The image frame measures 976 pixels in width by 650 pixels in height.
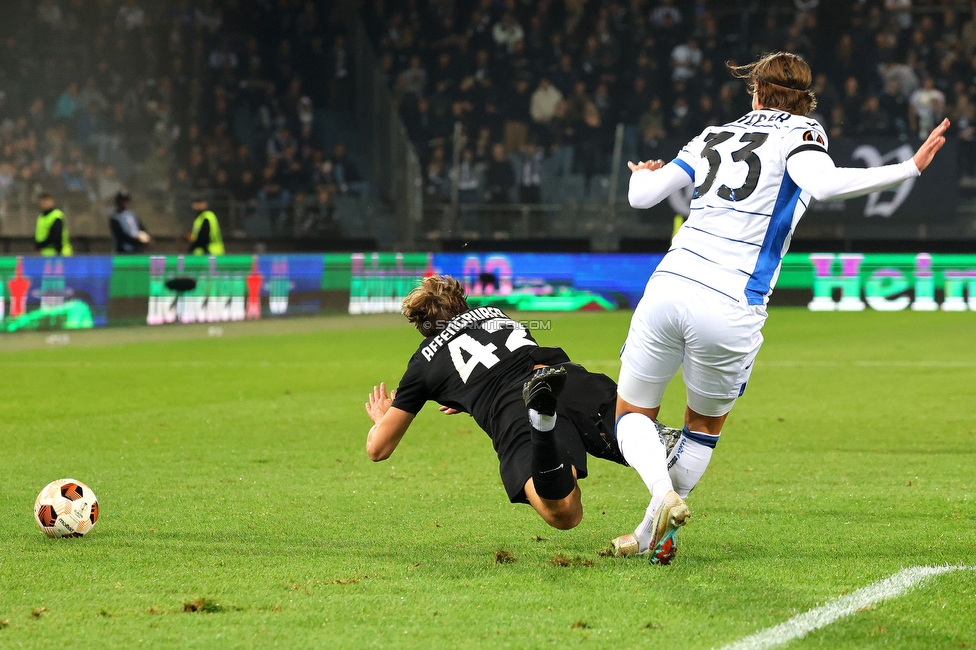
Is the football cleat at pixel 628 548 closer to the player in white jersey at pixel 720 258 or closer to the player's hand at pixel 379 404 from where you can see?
the player in white jersey at pixel 720 258

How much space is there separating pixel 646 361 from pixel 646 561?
2.58ft

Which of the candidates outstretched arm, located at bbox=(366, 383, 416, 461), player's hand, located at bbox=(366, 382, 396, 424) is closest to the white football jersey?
→ outstretched arm, located at bbox=(366, 383, 416, 461)

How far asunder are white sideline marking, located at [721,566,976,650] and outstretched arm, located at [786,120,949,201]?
51.4 inches

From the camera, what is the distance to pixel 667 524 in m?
4.04

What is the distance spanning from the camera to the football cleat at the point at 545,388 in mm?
4051

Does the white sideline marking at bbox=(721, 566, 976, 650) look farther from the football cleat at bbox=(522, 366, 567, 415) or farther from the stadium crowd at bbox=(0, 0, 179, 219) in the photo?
the stadium crowd at bbox=(0, 0, 179, 219)

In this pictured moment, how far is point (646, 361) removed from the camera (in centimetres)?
424

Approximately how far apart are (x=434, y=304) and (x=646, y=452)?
43.3 inches

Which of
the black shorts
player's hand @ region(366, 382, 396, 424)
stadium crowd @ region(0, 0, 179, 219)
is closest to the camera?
the black shorts

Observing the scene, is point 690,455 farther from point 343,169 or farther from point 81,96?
point 81,96

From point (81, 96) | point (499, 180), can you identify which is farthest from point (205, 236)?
point (81, 96)

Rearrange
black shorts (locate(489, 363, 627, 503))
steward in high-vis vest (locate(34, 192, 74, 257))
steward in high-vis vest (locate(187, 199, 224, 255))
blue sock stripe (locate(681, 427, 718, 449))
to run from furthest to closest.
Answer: steward in high-vis vest (locate(187, 199, 224, 255))
steward in high-vis vest (locate(34, 192, 74, 257))
black shorts (locate(489, 363, 627, 503))
blue sock stripe (locate(681, 427, 718, 449))

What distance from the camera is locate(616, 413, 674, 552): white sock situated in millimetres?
4180

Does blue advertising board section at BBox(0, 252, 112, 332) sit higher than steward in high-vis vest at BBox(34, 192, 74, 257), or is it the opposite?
steward in high-vis vest at BBox(34, 192, 74, 257)
